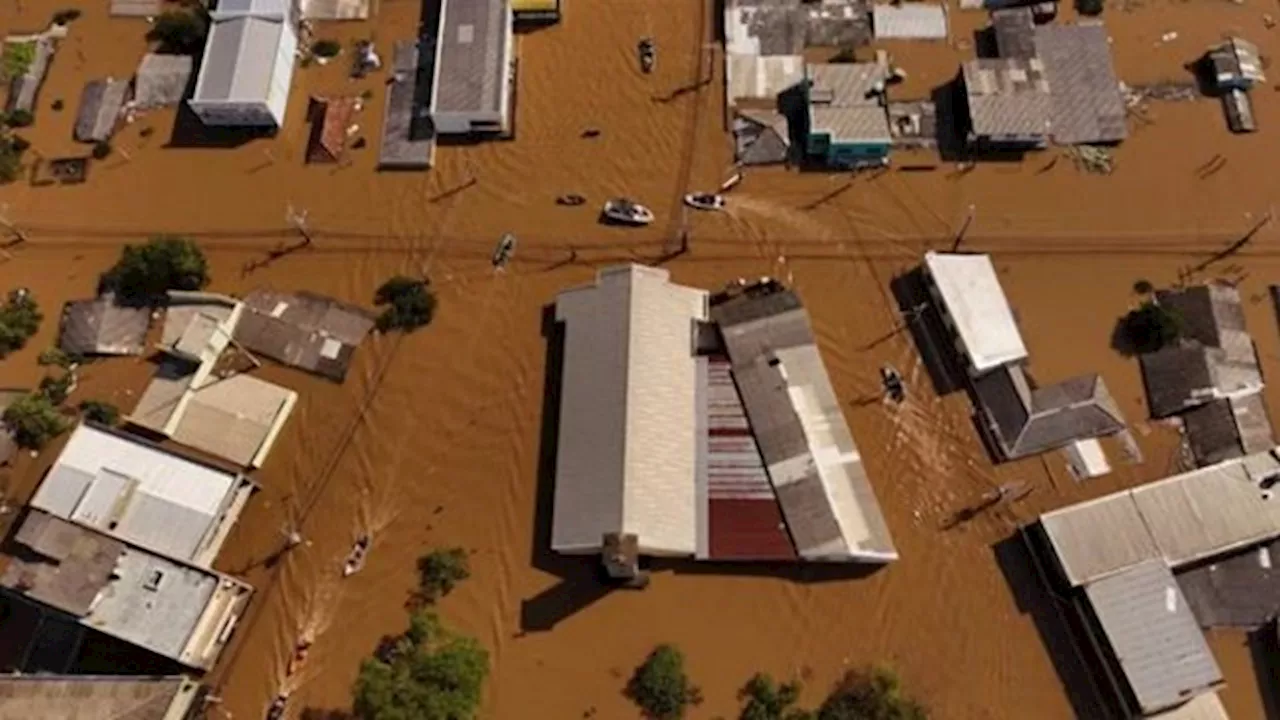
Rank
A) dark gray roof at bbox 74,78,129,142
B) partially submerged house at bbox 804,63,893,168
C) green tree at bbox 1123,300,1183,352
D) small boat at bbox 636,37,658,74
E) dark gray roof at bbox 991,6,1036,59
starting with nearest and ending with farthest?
green tree at bbox 1123,300,1183,352
partially submerged house at bbox 804,63,893,168
dark gray roof at bbox 991,6,1036,59
dark gray roof at bbox 74,78,129,142
small boat at bbox 636,37,658,74

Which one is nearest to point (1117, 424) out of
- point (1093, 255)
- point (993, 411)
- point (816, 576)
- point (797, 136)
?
point (993, 411)

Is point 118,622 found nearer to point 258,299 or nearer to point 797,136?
point 258,299

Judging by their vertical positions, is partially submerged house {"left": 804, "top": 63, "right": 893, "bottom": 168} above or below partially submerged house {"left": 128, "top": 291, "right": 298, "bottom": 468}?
above

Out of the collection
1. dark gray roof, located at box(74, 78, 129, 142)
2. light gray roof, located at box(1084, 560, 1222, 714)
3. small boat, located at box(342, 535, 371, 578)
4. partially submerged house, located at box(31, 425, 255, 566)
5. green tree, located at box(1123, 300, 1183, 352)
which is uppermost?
dark gray roof, located at box(74, 78, 129, 142)

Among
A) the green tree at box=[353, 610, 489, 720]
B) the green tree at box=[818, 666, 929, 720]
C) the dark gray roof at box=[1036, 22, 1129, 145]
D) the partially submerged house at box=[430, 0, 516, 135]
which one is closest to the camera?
the green tree at box=[353, 610, 489, 720]

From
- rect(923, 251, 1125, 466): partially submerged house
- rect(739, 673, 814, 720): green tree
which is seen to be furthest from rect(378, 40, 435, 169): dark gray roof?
rect(739, 673, 814, 720): green tree

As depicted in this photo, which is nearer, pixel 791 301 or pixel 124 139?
pixel 791 301

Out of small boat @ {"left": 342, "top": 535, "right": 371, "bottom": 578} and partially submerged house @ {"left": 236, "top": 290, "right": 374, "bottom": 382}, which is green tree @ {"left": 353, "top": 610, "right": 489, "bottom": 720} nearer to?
small boat @ {"left": 342, "top": 535, "right": 371, "bottom": 578}
